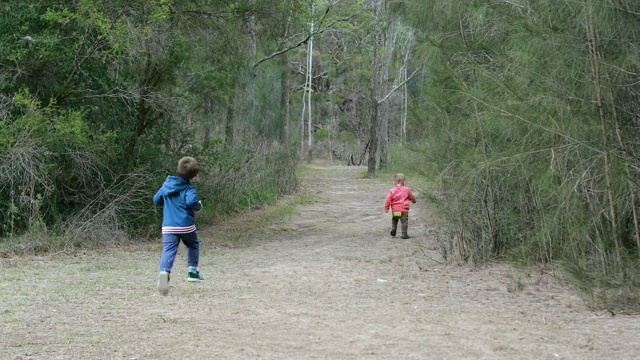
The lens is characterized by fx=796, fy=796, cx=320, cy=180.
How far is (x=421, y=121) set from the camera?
14.1m

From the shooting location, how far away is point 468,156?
10023 millimetres

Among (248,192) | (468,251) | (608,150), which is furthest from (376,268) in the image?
(248,192)

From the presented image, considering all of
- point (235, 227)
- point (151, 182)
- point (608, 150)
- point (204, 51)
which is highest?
point (204, 51)

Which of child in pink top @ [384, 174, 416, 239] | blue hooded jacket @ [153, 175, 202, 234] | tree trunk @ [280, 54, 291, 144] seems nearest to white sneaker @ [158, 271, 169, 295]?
blue hooded jacket @ [153, 175, 202, 234]

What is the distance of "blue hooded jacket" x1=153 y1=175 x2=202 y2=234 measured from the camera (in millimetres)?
8734

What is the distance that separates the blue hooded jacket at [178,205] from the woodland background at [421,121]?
11.0ft

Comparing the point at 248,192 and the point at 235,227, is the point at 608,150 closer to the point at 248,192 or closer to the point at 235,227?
the point at 235,227

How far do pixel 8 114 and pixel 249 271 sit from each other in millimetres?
5087

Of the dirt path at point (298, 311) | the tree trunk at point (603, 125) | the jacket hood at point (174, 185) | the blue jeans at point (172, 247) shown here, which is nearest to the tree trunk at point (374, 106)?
the dirt path at point (298, 311)

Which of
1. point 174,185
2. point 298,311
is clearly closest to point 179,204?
point 174,185

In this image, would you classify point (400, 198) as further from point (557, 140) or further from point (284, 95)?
point (284, 95)

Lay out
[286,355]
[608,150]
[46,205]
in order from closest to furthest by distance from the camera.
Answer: [286,355], [608,150], [46,205]

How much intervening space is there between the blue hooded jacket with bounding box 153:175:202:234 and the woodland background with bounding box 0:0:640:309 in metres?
3.35

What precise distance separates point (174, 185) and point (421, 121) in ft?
21.1
